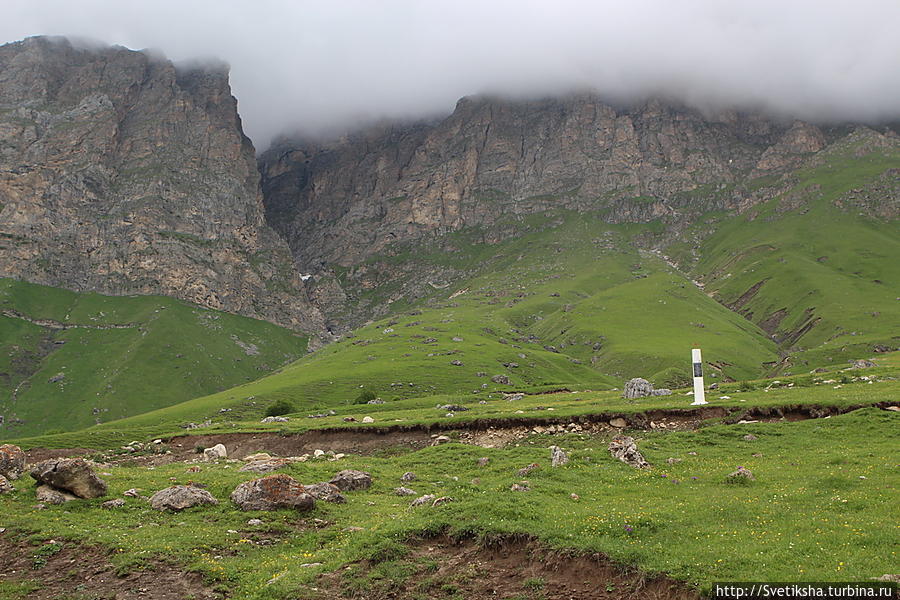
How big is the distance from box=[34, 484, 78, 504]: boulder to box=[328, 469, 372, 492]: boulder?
12.1 meters

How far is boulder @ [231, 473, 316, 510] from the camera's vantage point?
24.7 m

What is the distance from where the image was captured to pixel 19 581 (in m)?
17.9

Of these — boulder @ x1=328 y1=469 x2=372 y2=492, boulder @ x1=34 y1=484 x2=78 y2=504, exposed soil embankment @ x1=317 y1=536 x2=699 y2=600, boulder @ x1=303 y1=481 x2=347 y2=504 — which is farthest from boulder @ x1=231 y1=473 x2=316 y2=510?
exposed soil embankment @ x1=317 y1=536 x2=699 y2=600

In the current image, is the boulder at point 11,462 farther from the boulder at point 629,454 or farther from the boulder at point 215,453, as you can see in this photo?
the boulder at point 629,454

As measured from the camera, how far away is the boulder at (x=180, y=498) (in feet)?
81.2

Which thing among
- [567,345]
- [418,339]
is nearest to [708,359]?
[567,345]

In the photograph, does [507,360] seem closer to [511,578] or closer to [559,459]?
[559,459]

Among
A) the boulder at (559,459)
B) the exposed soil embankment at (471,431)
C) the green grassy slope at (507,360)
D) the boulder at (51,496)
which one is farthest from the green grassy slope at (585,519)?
the green grassy slope at (507,360)

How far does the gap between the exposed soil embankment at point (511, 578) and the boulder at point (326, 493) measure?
8332mm

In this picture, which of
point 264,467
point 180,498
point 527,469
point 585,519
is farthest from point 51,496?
point 585,519

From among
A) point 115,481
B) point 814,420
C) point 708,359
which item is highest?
point 115,481

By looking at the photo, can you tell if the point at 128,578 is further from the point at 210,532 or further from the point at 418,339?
the point at 418,339

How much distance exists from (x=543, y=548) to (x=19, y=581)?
56.6ft

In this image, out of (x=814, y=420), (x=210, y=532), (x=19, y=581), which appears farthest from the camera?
(x=814, y=420)
